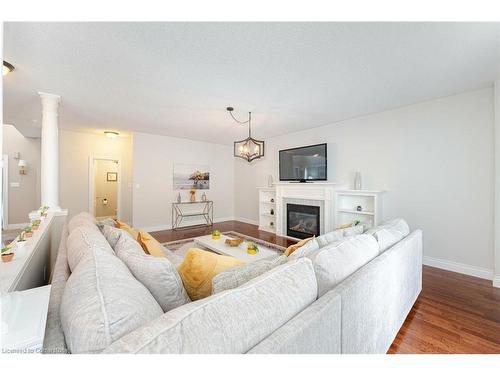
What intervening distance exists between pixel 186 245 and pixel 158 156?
246 centimetres

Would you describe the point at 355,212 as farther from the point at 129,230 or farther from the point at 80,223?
the point at 80,223

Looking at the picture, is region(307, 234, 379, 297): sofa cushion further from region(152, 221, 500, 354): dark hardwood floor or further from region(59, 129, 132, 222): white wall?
region(59, 129, 132, 222): white wall

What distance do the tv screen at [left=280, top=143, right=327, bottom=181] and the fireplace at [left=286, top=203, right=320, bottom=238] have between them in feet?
2.03

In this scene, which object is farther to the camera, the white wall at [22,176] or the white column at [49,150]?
the white wall at [22,176]

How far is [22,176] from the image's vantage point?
5285 mm

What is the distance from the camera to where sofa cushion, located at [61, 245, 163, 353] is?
0.60 m

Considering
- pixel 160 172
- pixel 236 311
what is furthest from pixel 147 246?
pixel 160 172

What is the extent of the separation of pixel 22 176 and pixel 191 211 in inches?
158

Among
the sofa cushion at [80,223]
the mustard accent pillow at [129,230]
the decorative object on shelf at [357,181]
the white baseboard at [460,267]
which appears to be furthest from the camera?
the decorative object on shelf at [357,181]

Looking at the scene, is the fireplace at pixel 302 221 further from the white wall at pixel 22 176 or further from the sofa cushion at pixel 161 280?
the white wall at pixel 22 176

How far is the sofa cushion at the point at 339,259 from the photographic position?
3.63 feet

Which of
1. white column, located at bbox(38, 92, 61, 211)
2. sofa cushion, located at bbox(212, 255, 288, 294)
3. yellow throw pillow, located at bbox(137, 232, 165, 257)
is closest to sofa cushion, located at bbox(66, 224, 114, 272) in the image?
yellow throw pillow, located at bbox(137, 232, 165, 257)

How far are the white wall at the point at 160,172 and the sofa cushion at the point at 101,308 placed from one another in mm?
4620

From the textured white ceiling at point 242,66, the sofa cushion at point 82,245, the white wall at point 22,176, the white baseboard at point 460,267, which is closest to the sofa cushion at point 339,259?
the sofa cushion at point 82,245
